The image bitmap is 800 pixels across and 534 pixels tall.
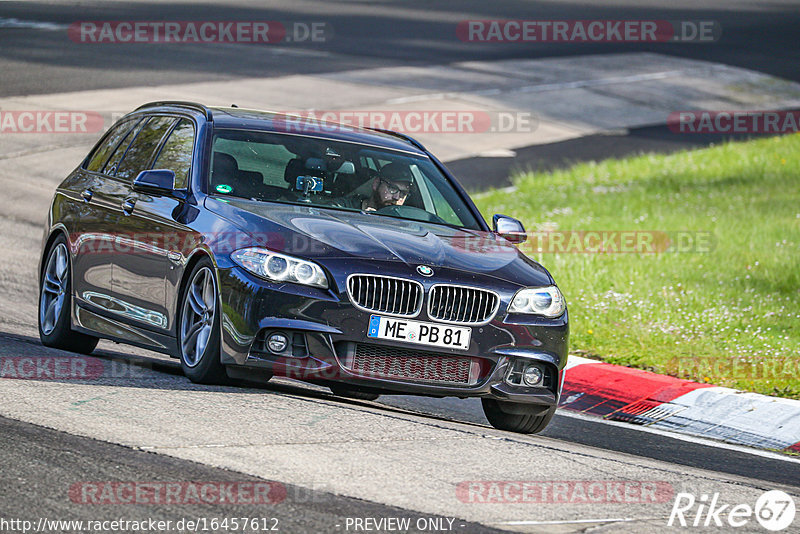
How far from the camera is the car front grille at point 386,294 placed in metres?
7.08

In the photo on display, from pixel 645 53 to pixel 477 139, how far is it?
12645 mm

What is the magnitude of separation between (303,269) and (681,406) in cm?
339

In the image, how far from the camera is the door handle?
8.46 metres

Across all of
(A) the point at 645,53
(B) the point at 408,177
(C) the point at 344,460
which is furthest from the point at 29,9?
(C) the point at 344,460

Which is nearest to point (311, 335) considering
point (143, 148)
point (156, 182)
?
point (156, 182)

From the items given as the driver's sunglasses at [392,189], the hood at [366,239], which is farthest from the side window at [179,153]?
the driver's sunglasses at [392,189]

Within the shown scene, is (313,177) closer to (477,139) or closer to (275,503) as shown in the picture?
(275,503)

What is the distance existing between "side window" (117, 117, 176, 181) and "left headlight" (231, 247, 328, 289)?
207 centimetres

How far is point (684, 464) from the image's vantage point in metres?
7.54

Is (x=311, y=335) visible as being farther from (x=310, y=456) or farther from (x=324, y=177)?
(x=324, y=177)

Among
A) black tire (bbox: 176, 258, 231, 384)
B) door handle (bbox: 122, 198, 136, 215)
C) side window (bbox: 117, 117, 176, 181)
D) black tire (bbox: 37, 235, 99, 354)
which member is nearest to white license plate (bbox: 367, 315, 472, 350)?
black tire (bbox: 176, 258, 231, 384)

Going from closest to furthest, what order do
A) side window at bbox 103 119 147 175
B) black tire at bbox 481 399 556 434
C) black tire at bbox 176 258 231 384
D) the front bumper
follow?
the front bumper → black tire at bbox 176 258 231 384 → black tire at bbox 481 399 556 434 → side window at bbox 103 119 147 175

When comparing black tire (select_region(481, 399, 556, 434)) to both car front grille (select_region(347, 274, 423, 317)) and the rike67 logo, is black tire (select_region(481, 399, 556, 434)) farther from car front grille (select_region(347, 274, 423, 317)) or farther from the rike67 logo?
the rike67 logo


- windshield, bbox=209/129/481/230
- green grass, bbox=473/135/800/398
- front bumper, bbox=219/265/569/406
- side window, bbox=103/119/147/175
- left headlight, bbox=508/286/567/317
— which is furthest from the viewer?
green grass, bbox=473/135/800/398
